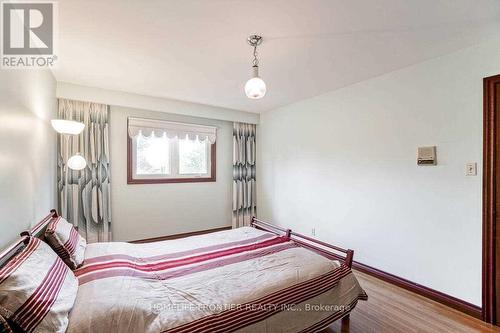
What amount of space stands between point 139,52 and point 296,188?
3.05 meters

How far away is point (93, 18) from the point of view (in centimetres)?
185

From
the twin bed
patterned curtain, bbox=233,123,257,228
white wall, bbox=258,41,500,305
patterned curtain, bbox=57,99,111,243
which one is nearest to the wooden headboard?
the twin bed

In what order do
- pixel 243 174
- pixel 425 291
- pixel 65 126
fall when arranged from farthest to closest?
pixel 243 174 → pixel 425 291 → pixel 65 126

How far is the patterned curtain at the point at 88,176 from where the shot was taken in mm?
3312

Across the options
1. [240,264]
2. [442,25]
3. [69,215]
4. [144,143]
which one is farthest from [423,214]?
[69,215]

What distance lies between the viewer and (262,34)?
2055 millimetres

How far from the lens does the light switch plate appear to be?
2.22 meters

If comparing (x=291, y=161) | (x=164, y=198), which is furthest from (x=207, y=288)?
(x=291, y=161)

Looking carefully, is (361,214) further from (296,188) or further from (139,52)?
(139,52)

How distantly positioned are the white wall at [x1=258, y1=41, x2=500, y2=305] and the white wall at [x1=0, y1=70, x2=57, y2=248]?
11.3ft

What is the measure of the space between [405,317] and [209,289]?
188 centimetres

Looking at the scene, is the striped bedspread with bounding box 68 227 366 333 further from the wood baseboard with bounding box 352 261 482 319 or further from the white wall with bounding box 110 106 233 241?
the white wall with bounding box 110 106 233 241

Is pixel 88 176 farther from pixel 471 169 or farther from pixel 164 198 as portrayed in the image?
pixel 471 169

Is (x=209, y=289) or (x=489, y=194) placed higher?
(x=489, y=194)
